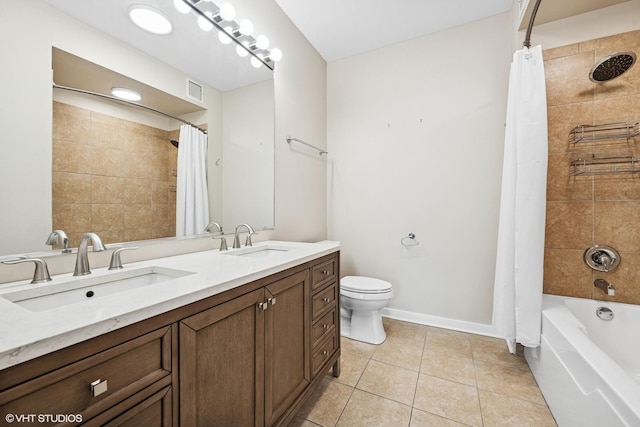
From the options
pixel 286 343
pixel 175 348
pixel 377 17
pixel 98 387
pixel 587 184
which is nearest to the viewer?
pixel 98 387

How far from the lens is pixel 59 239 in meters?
0.97

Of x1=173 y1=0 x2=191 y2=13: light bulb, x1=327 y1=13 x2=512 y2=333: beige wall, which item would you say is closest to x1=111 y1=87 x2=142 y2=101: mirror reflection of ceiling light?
x1=173 y1=0 x2=191 y2=13: light bulb

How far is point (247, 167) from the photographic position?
6.07 feet

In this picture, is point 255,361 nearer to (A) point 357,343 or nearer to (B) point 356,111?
(A) point 357,343

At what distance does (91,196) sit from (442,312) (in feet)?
8.44

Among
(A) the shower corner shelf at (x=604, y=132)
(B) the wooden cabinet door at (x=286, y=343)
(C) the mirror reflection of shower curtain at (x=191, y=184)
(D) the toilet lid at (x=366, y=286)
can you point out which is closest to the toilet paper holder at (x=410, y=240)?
(D) the toilet lid at (x=366, y=286)

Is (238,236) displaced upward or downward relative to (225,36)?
downward

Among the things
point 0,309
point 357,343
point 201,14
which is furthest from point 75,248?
point 357,343

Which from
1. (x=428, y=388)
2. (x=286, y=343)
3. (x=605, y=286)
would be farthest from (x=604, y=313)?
(x=286, y=343)

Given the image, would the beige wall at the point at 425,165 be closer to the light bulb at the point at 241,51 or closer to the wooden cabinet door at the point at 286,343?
the light bulb at the point at 241,51

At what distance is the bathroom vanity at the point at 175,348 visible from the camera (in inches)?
20.0

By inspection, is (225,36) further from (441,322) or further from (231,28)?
(441,322)

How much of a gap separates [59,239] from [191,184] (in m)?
0.59

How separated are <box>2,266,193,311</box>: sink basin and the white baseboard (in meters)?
2.10
